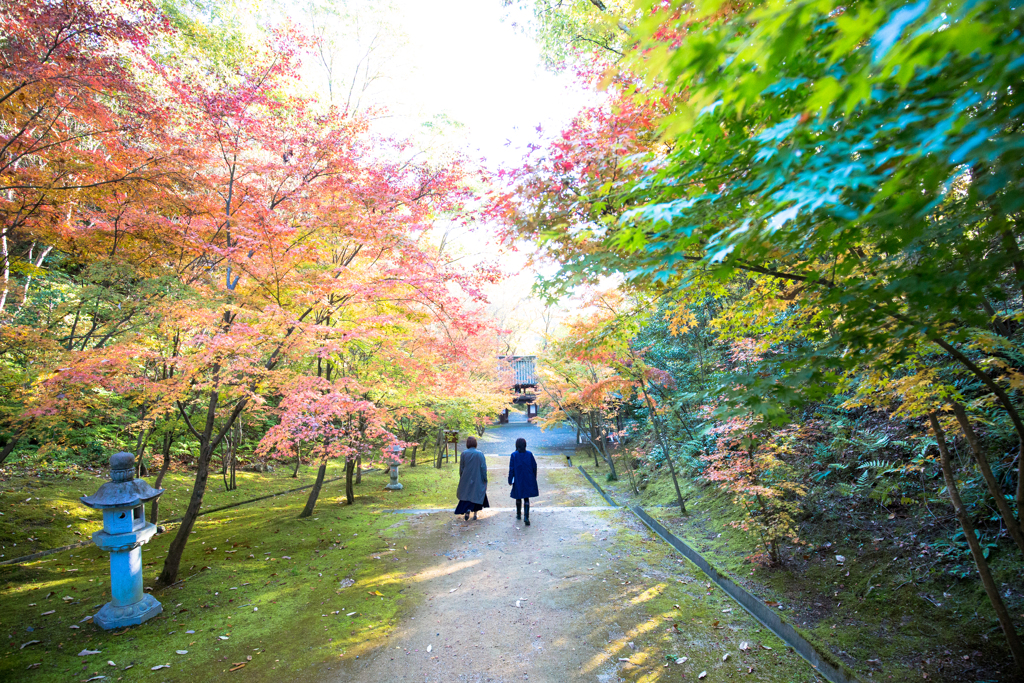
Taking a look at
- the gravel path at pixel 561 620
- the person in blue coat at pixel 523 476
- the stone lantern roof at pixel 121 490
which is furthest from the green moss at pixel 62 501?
the person in blue coat at pixel 523 476

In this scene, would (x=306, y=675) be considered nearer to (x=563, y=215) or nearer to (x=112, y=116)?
(x=563, y=215)

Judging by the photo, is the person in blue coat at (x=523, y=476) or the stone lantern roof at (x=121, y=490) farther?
the person in blue coat at (x=523, y=476)

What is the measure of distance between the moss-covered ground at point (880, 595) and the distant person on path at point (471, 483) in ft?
11.2

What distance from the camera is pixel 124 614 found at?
408 centimetres

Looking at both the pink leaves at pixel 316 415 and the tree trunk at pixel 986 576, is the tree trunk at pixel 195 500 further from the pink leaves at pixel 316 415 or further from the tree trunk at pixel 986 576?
the tree trunk at pixel 986 576

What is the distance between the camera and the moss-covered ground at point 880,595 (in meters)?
2.86

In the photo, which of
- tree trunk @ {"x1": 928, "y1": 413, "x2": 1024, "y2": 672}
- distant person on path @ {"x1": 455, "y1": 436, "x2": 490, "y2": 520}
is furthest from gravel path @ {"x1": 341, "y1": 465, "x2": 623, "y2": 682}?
tree trunk @ {"x1": 928, "y1": 413, "x2": 1024, "y2": 672}

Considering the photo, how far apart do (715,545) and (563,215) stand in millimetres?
4479

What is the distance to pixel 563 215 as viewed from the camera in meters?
3.83

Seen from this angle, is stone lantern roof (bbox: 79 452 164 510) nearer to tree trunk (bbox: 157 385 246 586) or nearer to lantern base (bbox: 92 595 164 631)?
tree trunk (bbox: 157 385 246 586)

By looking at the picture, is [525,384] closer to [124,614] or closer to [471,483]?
[471,483]

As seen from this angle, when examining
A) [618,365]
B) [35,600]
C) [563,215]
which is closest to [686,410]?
[618,365]

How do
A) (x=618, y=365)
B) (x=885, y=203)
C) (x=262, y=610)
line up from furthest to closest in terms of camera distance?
(x=618, y=365), (x=262, y=610), (x=885, y=203)

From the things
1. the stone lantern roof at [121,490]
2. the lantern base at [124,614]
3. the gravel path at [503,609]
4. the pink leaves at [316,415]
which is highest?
the pink leaves at [316,415]
